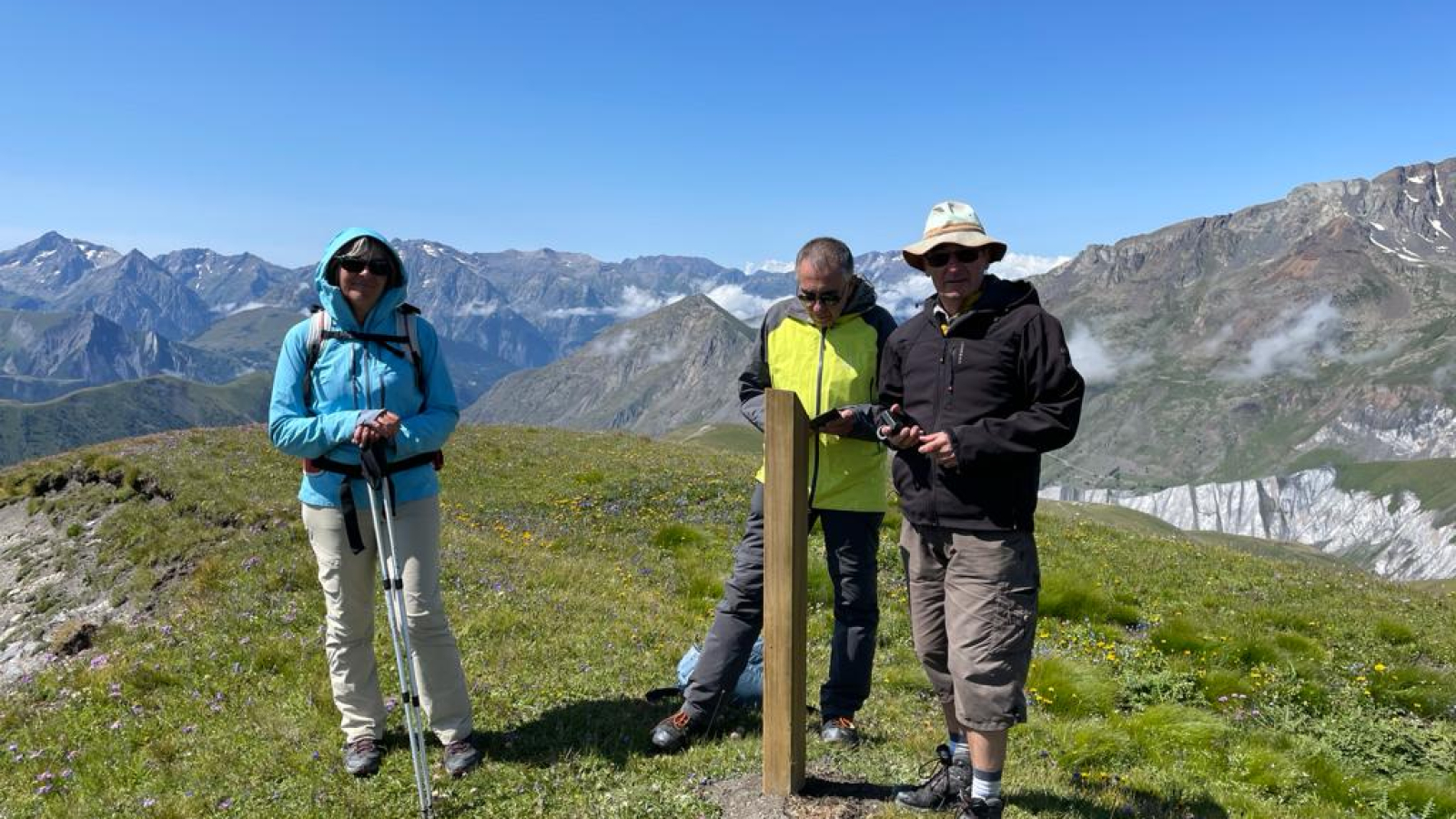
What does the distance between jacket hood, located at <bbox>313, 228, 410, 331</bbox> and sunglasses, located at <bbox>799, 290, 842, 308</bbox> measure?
3.15 meters

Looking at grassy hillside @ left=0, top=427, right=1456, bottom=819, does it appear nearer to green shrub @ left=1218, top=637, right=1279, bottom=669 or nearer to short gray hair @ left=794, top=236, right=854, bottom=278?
green shrub @ left=1218, top=637, right=1279, bottom=669

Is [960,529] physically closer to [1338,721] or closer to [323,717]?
[323,717]

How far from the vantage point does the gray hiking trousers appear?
7043 mm

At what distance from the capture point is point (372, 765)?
6902 mm

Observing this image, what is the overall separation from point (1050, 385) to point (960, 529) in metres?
1.12

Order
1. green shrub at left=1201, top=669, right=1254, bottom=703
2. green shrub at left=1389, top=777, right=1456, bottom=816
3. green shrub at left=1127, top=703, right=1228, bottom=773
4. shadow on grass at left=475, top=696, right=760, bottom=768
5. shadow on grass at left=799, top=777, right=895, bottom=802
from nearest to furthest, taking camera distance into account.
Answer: shadow on grass at left=799, top=777, right=895, bottom=802 → shadow on grass at left=475, top=696, right=760, bottom=768 → green shrub at left=1389, top=777, right=1456, bottom=816 → green shrub at left=1127, top=703, right=1228, bottom=773 → green shrub at left=1201, top=669, right=1254, bottom=703

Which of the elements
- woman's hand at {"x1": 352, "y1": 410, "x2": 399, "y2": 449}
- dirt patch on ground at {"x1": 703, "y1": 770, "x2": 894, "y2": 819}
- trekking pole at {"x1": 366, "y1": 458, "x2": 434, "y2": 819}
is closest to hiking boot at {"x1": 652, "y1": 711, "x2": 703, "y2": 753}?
dirt patch on ground at {"x1": 703, "y1": 770, "x2": 894, "y2": 819}

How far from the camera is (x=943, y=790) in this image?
6.15 meters

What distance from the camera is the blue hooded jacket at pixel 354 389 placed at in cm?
666

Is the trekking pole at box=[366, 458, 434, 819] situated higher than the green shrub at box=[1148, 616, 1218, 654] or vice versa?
the trekking pole at box=[366, 458, 434, 819]

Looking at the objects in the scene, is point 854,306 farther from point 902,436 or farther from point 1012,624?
point 1012,624

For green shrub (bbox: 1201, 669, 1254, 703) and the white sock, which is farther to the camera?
green shrub (bbox: 1201, 669, 1254, 703)

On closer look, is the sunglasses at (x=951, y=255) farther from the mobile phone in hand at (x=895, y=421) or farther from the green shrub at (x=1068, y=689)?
the green shrub at (x=1068, y=689)

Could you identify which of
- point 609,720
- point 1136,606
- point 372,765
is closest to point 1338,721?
point 1136,606
